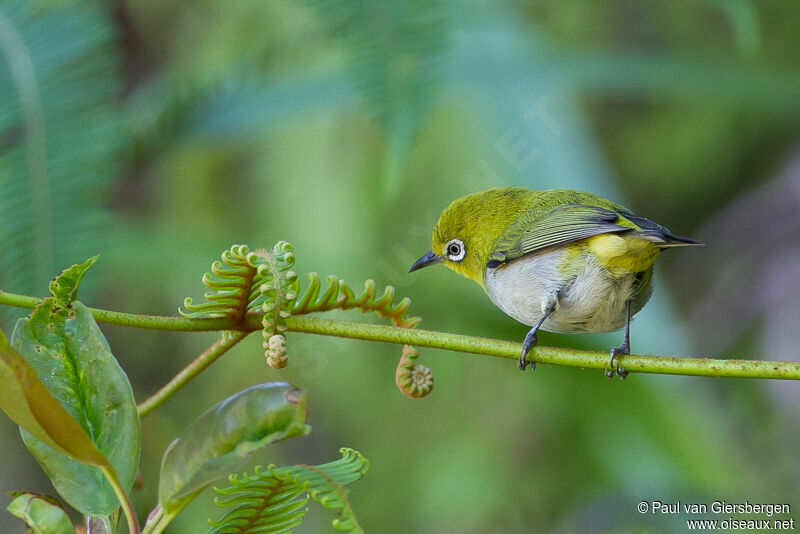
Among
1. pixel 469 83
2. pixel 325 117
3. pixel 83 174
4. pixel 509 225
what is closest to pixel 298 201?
pixel 325 117

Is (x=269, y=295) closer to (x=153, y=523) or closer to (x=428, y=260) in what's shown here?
(x=153, y=523)

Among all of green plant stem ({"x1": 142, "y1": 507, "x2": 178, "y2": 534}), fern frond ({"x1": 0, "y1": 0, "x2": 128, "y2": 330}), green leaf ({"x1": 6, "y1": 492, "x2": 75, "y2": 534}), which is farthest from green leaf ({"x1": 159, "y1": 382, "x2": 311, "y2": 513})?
fern frond ({"x1": 0, "y1": 0, "x2": 128, "y2": 330})

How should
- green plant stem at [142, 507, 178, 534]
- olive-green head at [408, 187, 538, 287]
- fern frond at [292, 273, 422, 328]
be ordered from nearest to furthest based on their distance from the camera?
green plant stem at [142, 507, 178, 534], fern frond at [292, 273, 422, 328], olive-green head at [408, 187, 538, 287]

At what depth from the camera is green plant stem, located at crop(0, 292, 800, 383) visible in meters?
0.80

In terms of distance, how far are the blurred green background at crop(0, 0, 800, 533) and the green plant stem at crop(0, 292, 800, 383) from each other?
0.65 metres

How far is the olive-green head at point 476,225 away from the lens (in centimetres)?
147

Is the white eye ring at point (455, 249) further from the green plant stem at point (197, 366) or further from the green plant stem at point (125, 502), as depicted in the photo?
the green plant stem at point (125, 502)

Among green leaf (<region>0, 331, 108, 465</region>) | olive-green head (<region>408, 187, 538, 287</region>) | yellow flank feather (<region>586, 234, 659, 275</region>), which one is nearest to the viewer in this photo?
green leaf (<region>0, 331, 108, 465</region>)

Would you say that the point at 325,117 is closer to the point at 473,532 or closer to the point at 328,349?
the point at 328,349

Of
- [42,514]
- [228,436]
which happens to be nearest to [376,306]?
[228,436]

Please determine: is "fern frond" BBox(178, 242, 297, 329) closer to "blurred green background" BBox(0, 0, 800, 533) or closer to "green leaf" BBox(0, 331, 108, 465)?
"green leaf" BBox(0, 331, 108, 465)

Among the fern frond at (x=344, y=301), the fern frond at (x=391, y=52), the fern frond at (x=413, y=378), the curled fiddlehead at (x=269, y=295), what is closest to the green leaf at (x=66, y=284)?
the curled fiddlehead at (x=269, y=295)

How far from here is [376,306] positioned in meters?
0.91

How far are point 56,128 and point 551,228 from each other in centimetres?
104
